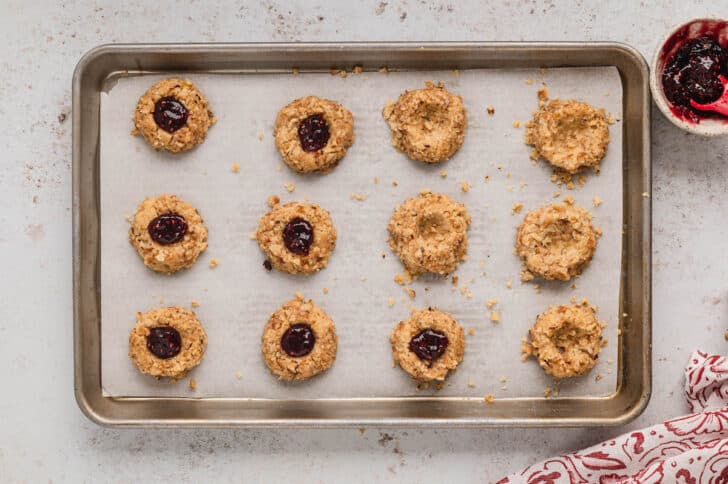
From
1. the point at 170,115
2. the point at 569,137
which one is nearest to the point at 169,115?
the point at 170,115

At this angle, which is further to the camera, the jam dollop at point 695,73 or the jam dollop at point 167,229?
the jam dollop at point 167,229

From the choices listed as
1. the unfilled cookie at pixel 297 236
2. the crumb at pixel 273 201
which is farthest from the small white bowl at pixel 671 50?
the crumb at pixel 273 201

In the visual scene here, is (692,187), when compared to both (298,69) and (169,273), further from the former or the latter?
(169,273)

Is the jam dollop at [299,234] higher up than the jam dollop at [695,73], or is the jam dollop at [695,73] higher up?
the jam dollop at [695,73]

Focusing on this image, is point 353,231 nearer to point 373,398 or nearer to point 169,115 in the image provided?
point 373,398

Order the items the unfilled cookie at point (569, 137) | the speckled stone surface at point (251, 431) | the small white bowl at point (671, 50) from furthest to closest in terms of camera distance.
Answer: the speckled stone surface at point (251, 431) → the unfilled cookie at point (569, 137) → the small white bowl at point (671, 50)

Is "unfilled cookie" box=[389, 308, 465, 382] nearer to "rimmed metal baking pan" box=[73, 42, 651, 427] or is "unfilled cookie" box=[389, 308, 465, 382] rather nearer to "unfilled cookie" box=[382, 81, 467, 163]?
"rimmed metal baking pan" box=[73, 42, 651, 427]

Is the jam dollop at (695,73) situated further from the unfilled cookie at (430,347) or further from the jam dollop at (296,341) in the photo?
the jam dollop at (296,341)
